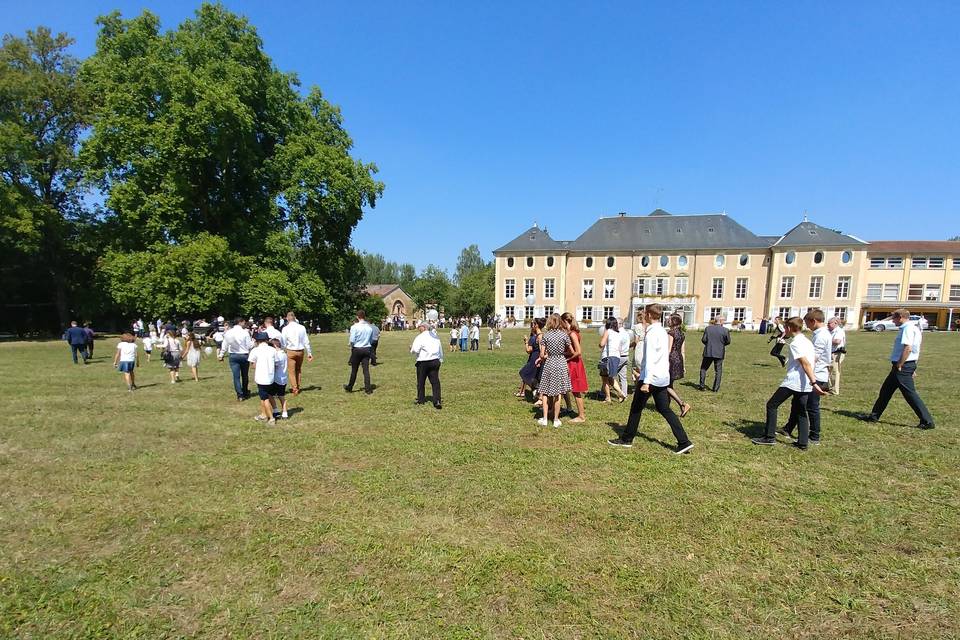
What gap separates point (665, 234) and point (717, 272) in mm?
7654

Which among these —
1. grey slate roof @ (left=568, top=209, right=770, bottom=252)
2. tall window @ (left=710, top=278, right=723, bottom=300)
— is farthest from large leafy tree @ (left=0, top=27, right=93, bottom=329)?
tall window @ (left=710, top=278, right=723, bottom=300)

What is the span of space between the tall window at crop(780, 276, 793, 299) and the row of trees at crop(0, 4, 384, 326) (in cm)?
4756

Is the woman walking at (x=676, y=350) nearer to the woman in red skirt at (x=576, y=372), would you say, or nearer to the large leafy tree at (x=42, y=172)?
the woman in red skirt at (x=576, y=372)

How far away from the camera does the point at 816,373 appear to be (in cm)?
669

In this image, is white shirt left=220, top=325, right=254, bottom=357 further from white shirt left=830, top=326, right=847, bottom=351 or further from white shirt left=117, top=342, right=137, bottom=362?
white shirt left=830, top=326, right=847, bottom=351

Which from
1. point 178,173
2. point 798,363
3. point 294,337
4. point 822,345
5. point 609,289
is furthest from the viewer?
point 609,289

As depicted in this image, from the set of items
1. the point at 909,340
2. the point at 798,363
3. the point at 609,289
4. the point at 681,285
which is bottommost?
the point at 798,363

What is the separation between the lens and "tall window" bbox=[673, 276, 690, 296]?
53.4 metres

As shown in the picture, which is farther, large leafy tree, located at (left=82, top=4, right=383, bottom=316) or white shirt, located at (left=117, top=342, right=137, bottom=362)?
large leafy tree, located at (left=82, top=4, right=383, bottom=316)

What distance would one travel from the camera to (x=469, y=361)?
665 inches

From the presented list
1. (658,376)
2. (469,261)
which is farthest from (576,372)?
(469,261)

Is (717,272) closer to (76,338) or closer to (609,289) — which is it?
(609,289)

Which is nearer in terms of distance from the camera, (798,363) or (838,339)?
(798,363)

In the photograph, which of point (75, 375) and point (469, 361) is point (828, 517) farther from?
point (75, 375)
